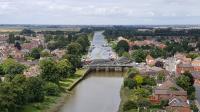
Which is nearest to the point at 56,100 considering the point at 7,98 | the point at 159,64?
the point at 7,98

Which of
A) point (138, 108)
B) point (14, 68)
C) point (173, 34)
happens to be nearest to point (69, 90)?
point (14, 68)

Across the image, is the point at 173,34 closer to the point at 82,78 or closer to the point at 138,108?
the point at 82,78

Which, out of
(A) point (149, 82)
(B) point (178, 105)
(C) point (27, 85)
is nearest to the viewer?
(B) point (178, 105)

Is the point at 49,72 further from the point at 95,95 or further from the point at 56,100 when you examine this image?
the point at 56,100

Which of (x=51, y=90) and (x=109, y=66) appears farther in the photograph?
(x=109, y=66)

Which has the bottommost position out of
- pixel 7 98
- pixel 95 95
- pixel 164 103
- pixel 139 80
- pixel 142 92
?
pixel 95 95
